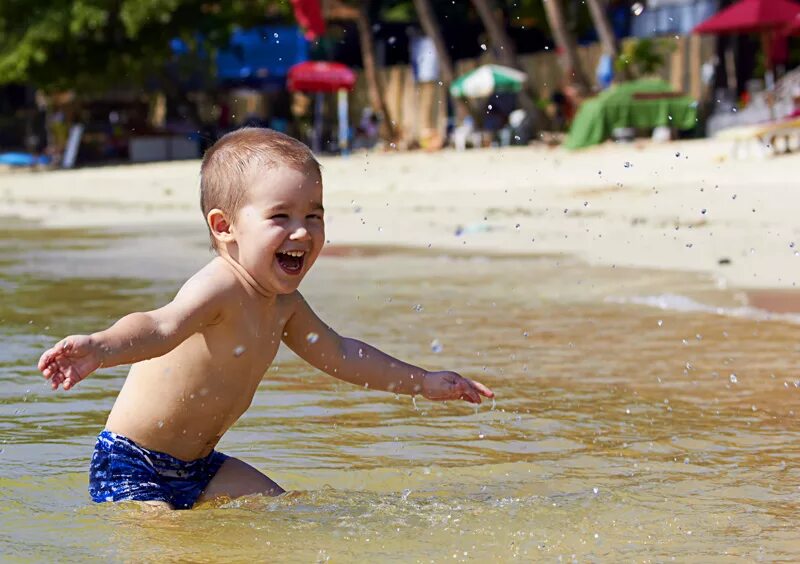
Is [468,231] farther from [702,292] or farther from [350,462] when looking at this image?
[350,462]

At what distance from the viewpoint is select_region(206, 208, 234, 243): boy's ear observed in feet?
12.6

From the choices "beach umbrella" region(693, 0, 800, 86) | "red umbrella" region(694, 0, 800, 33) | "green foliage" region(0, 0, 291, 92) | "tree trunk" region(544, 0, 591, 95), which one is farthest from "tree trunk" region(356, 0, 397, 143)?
"red umbrella" region(694, 0, 800, 33)

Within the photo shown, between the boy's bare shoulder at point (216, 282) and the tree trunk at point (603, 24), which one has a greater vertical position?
the tree trunk at point (603, 24)

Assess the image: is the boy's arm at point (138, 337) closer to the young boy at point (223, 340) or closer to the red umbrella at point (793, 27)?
the young boy at point (223, 340)

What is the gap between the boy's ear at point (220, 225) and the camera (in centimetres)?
383

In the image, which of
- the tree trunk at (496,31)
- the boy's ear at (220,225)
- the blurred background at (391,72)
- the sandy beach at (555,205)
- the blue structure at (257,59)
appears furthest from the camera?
A: the blue structure at (257,59)

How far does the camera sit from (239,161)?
12.4ft

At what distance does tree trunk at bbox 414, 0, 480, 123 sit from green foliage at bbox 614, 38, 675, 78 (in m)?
3.20

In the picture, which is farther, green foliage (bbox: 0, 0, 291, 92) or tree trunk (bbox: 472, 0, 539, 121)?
green foliage (bbox: 0, 0, 291, 92)

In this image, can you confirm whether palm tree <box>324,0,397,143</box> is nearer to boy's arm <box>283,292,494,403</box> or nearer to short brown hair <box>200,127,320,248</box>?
boy's arm <box>283,292,494,403</box>

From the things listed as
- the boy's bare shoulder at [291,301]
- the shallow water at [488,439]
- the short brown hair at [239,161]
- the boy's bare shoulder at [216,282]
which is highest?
the short brown hair at [239,161]

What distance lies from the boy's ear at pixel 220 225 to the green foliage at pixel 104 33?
955 inches

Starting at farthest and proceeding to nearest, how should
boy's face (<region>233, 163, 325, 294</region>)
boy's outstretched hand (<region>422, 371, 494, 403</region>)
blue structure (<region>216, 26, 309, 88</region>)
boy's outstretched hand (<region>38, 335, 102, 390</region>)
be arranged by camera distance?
blue structure (<region>216, 26, 309, 88</region>)
boy's outstretched hand (<region>422, 371, 494, 403</region>)
boy's face (<region>233, 163, 325, 294</region>)
boy's outstretched hand (<region>38, 335, 102, 390</region>)

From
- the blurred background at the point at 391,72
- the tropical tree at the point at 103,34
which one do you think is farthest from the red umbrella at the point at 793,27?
the tropical tree at the point at 103,34
